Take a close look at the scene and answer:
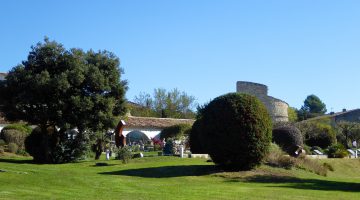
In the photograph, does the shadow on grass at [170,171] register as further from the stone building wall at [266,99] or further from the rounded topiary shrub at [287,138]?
the stone building wall at [266,99]

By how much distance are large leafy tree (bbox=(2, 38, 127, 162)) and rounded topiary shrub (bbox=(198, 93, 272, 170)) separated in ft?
31.8

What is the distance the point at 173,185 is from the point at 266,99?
41.9 metres

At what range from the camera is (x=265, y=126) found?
2147 cm

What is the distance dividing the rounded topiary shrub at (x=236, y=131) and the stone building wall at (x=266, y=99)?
3335 centimetres

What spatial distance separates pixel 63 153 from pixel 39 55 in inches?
220

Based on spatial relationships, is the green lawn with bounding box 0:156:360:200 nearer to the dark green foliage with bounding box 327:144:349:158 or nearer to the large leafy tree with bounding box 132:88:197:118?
the dark green foliage with bounding box 327:144:349:158

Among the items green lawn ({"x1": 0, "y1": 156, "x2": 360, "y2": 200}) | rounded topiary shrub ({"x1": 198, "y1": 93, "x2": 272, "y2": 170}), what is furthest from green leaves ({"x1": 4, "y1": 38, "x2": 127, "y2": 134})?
rounded topiary shrub ({"x1": 198, "y1": 93, "x2": 272, "y2": 170})

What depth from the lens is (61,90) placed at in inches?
1132

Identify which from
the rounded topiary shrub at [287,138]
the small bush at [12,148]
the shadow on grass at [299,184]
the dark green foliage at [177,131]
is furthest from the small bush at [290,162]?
Answer: the small bush at [12,148]

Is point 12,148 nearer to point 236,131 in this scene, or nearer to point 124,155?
point 124,155

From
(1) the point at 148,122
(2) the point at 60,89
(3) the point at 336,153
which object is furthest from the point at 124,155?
(1) the point at 148,122

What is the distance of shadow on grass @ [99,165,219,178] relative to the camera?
20.7 metres

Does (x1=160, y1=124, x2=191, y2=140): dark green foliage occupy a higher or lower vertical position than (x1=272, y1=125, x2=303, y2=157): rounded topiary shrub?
higher

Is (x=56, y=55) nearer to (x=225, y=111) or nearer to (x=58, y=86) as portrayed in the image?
(x=58, y=86)
